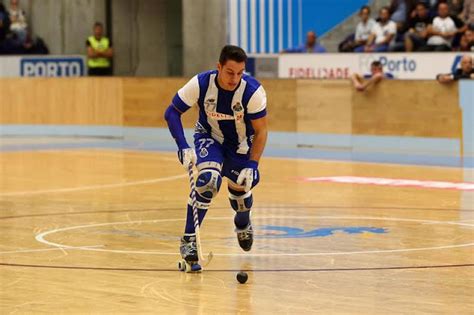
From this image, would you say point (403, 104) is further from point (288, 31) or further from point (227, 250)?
point (227, 250)

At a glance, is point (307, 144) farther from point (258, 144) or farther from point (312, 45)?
point (258, 144)

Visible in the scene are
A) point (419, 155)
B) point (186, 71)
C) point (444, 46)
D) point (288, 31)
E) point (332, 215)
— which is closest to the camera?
point (332, 215)

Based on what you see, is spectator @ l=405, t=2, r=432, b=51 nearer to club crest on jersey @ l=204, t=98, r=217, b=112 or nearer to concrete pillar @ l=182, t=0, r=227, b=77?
concrete pillar @ l=182, t=0, r=227, b=77

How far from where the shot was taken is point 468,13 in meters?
26.4

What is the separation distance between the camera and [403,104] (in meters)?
23.8

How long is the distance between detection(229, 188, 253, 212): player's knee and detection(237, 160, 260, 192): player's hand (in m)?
0.27

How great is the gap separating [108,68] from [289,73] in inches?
262

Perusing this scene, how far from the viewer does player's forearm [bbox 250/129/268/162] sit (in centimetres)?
1091

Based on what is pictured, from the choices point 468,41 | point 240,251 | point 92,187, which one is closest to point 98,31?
point 468,41

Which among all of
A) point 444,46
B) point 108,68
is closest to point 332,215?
point 444,46

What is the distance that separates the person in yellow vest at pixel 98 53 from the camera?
3231 cm

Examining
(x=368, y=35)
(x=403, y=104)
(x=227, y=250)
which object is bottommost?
(x=227, y=250)

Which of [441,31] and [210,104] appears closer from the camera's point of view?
[210,104]

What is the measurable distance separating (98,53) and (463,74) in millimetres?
12320
